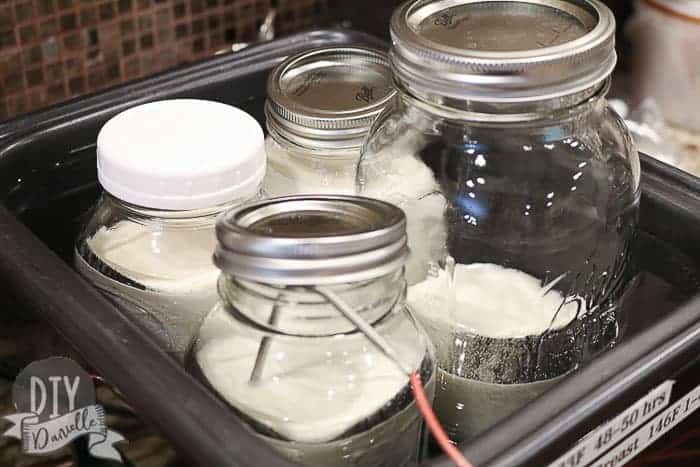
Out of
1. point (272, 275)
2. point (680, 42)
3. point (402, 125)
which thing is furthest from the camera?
point (680, 42)

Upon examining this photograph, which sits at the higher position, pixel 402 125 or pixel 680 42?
pixel 402 125

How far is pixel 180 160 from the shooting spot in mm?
472

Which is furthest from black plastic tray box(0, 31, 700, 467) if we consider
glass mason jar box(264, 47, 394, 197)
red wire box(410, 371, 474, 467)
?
glass mason jar box(264, 47, 394, 197)

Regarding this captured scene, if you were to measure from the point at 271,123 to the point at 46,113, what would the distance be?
0.16 m

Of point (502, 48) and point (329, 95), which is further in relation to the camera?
point (329, 95)

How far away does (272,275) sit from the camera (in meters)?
0.38

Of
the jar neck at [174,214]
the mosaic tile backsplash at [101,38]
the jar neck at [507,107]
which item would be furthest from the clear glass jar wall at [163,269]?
the mosaic tile backsplash at [101,38]

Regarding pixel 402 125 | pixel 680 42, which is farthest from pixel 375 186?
pixel 680 42

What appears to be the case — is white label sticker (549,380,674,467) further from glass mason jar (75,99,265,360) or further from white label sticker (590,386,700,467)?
glass mason jar (75,99,265,360)

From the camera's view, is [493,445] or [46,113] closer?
[493,445]

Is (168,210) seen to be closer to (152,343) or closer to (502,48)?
(152,343)

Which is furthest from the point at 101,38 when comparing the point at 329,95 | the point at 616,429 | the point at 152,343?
the point at 616,429

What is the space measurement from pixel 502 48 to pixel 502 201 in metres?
0.07

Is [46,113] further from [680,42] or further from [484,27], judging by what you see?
[680,42]
